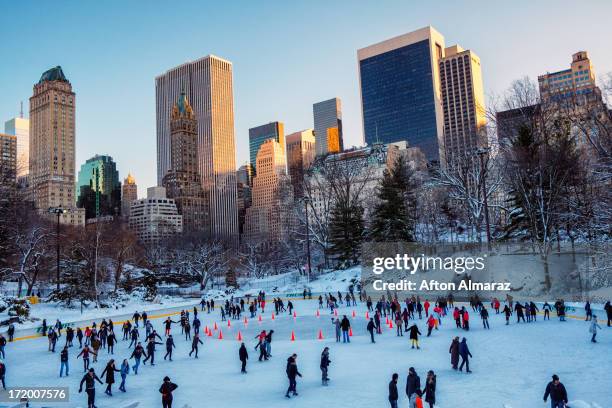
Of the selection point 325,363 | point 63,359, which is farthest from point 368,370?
point 63,359

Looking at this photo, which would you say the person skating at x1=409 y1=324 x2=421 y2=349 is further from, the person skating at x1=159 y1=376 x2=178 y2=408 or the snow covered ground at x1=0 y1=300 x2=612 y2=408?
the person skating at x1=159 y1=376 x2=178 y2=408

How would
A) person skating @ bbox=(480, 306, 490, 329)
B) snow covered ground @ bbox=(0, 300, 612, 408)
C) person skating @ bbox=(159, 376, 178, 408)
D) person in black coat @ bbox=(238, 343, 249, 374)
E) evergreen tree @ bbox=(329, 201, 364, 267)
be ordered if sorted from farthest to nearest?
evergreen tree @ bbox=(329, 201, 364, 267)
person skating @ bbox=(480, 306, 490, 329)
person in black coat @ bbox=(238, 343, 249, 374)
snow covered ground @ bbox=(0, 300, 612, 408)
person skating @ bbox=(159, 376, 178, 408)

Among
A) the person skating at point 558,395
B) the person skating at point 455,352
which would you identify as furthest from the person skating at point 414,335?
the person skating at point 558,395

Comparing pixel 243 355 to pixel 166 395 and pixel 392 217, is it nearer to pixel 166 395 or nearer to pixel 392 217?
Result: pixel 166 395

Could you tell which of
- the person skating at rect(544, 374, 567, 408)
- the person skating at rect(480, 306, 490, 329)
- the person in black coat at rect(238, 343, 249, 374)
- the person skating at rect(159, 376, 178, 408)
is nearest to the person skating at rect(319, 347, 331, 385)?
the person in black coat at rect(238, 343, 249, 374)

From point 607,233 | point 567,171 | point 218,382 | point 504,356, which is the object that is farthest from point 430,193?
point 218,382

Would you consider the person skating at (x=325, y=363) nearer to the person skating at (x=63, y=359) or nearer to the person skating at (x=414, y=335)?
the person skating at (x=414, y=335)
